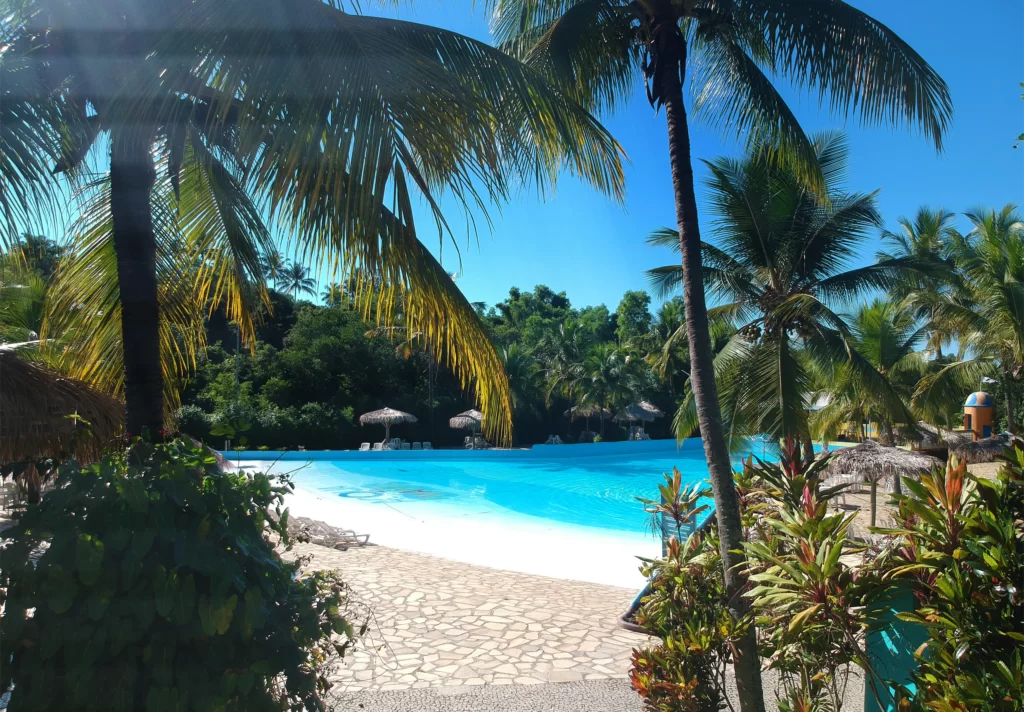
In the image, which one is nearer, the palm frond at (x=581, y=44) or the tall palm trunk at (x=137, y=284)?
the tall palm trunk at (x=137, y=284)

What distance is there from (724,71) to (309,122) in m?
3.61

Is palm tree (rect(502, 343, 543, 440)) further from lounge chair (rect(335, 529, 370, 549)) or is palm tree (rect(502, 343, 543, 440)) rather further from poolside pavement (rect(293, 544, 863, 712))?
poolside pavement (rect(293, 544, 863, 712))

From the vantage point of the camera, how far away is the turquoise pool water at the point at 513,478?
1583cm

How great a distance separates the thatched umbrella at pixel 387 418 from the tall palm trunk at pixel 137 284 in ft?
77.8

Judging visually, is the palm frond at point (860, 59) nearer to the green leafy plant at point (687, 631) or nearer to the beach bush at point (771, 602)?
the beach bush at point (771, 602)

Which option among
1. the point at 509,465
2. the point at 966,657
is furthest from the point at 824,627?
the point at 509,465

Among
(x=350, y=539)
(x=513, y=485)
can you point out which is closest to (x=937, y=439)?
(x=513, y=485)

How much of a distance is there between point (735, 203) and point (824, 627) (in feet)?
26.6

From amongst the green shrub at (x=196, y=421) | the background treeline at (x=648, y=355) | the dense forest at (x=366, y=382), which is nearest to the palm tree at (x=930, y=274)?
the background treeline at (x=648, y=355)

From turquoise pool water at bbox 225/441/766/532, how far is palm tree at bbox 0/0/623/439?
35.3 feet

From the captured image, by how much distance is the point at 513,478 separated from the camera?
21.7 meters

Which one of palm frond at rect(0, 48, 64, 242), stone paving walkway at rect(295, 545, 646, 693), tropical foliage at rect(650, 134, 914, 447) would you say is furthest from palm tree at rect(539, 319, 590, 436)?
palm frond at rect(0, 48, 64, 242)

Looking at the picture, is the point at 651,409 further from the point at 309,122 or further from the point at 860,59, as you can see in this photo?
the point at 309,122

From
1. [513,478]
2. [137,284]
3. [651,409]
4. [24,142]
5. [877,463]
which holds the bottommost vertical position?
[513,478]
